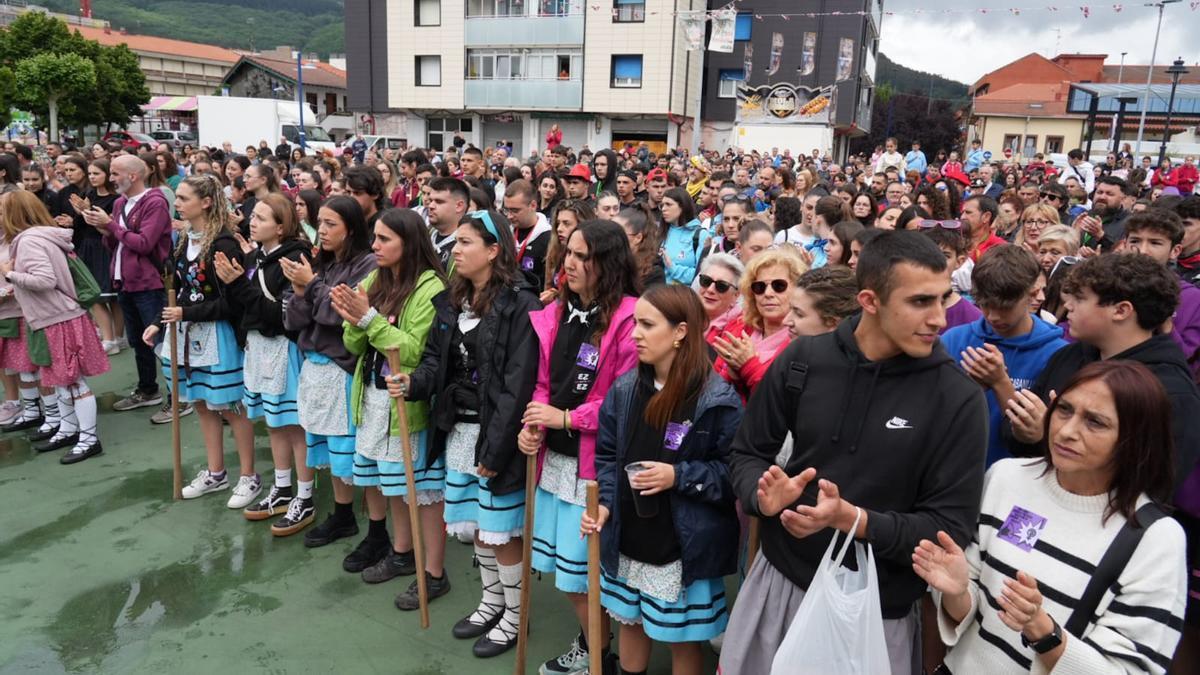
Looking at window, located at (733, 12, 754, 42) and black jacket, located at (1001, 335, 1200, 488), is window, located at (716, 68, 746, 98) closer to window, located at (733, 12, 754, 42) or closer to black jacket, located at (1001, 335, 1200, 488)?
window, located at (733, 12, 754, 42)

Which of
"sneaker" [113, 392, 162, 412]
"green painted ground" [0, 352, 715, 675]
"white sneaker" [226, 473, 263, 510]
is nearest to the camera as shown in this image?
"green painted ground" [0, 352, 715, 675]

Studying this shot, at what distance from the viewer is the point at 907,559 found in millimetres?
2109

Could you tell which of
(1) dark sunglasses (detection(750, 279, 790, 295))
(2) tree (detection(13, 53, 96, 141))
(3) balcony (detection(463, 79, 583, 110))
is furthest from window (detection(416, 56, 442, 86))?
(1) dark sunglasses (detection(750, 279, 790, 295))

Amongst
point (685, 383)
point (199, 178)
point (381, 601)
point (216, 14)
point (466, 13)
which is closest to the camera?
point (685, 383)

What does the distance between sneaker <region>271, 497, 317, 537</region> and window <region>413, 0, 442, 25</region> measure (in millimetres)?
34143

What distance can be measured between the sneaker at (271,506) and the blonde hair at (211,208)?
1588 millimetres

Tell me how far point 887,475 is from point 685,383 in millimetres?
807

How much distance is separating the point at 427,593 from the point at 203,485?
2.17 metres

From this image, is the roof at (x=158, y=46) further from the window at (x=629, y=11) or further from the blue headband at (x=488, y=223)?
the blue headband at (x=488, y=223)

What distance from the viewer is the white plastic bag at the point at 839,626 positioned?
203cm

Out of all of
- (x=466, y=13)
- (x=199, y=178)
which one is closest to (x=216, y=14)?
(x=466, y=13)

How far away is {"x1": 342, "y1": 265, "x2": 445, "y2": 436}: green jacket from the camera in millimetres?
3742

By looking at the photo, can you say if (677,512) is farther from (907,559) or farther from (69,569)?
(69,569)

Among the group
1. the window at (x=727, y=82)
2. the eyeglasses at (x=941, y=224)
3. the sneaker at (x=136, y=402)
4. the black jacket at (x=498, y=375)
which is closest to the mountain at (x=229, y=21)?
the window at (x=727, y=82)
